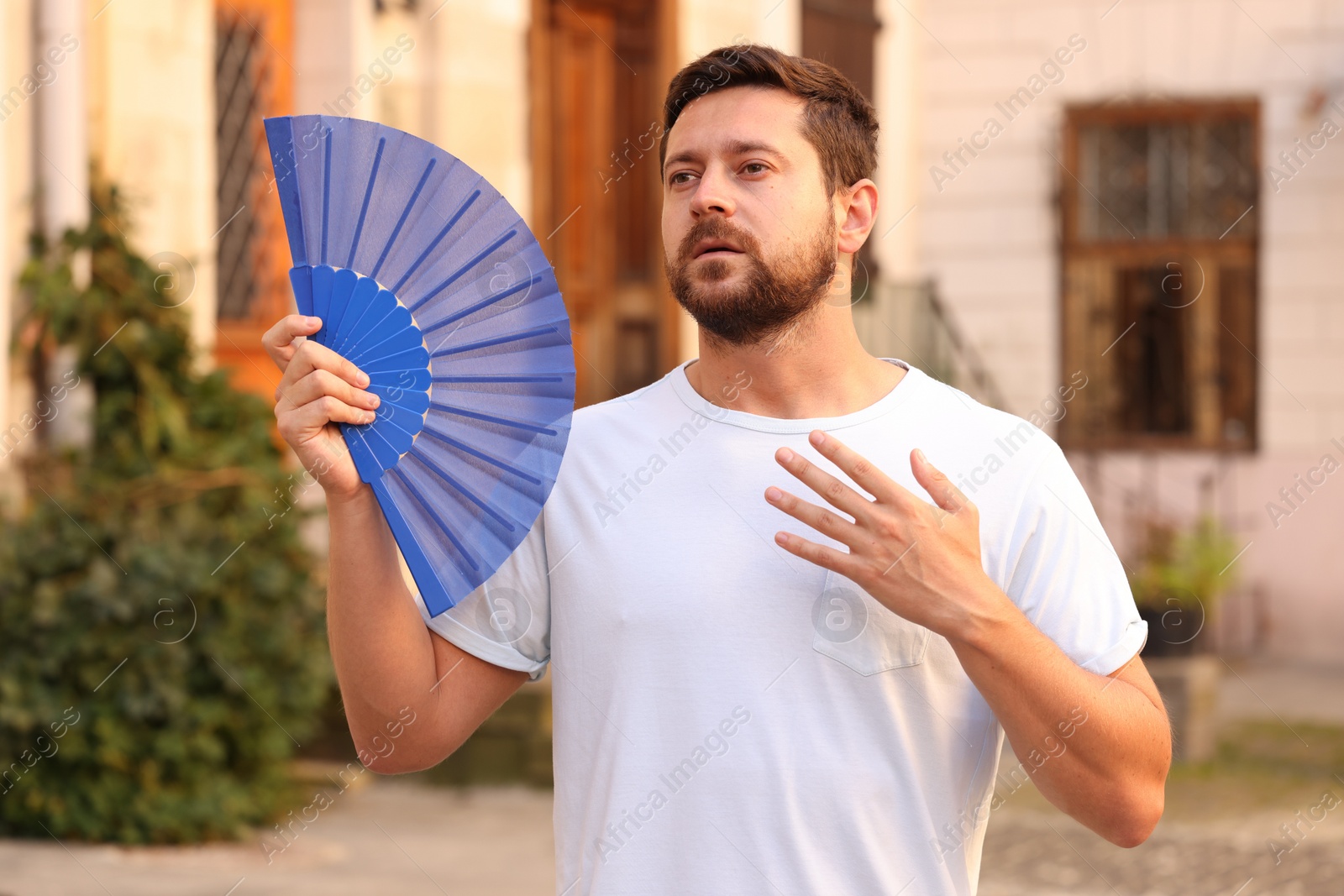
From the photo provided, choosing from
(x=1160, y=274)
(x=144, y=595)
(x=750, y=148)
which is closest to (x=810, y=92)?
(x=750, y=148)

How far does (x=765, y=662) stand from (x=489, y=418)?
46 centimetres

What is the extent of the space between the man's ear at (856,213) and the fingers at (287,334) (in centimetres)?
74

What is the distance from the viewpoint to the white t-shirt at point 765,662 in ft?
5.86

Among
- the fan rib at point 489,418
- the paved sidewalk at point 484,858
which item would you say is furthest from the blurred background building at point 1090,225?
the fan rib at point 489,418

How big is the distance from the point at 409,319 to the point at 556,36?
7.26m

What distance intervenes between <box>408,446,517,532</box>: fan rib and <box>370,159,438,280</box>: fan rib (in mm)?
224

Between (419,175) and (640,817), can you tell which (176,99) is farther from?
(640,817)

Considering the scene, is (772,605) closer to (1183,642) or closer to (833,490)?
(833,490)

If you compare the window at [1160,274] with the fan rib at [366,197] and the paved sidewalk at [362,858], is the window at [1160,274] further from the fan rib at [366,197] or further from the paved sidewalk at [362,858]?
the fan rib at [366,197]

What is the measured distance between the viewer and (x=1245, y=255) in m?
10.9

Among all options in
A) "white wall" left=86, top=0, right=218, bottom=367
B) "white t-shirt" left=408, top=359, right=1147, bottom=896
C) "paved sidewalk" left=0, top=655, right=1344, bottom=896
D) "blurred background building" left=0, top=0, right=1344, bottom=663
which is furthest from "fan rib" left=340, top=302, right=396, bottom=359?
"blurred background building" left=0, top=0, right=1344, bottom=663

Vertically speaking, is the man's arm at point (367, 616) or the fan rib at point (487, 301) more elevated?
the fan rib at point (487, 301)

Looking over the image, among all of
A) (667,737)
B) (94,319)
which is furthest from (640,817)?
(94,319)

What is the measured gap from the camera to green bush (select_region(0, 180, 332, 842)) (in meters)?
4.80
